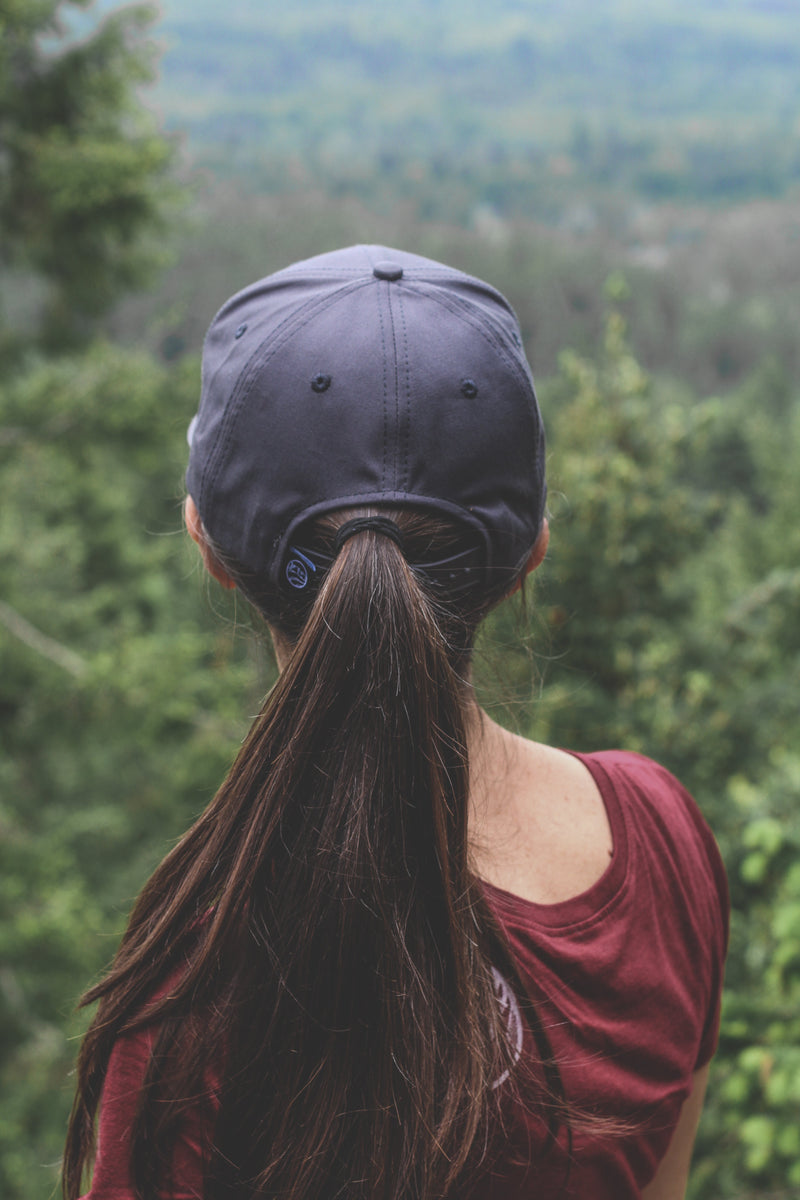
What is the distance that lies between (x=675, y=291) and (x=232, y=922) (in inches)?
2465

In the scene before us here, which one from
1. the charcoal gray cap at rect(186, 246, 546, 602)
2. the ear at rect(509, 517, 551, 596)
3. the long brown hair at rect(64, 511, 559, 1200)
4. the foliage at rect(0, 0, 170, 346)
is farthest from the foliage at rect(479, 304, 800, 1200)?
the long brown hair at rect(64, 511, 559, 1200)

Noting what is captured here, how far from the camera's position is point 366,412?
1.01 meters

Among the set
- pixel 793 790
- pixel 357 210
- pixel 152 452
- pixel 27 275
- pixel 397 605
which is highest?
pixel 357 210

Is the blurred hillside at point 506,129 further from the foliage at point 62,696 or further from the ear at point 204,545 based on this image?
the ear at point 204,545

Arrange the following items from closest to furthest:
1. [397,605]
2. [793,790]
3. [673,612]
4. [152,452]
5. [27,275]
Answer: [397,605], [793,790], [673,612], [152,452], [27,275]

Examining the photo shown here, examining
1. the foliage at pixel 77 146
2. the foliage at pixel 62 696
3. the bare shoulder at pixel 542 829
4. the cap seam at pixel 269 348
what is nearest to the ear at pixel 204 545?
the cap seam at pixel 269 348

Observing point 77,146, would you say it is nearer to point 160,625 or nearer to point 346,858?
point 346,858

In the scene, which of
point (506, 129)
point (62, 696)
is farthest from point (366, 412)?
point (506, 129)

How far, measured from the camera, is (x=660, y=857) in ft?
3.97

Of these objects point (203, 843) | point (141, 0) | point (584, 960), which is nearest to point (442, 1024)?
point (584, 960)

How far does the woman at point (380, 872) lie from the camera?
95 cm

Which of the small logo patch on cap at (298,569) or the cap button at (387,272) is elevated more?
the cap button at (387,272)

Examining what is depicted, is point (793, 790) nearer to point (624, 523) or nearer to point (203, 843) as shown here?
point (203, 843)

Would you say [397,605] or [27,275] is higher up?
[27,275]
